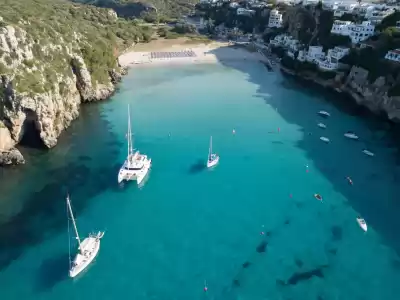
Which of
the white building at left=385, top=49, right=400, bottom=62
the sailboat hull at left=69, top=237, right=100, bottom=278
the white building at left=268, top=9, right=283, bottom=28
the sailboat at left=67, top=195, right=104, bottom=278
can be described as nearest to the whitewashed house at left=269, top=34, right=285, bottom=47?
the white building at left=268, top=9, right=283, bottom=28

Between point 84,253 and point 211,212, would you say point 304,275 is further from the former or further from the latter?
point 84,253

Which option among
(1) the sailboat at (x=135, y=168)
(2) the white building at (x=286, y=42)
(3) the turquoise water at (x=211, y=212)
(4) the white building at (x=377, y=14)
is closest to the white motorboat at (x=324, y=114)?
(3) the turquoise water at (x=211, y=212)

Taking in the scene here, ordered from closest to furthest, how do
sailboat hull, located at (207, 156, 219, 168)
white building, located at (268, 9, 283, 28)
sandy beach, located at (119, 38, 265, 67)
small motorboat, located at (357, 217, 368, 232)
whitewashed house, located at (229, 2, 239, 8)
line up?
small motorboat, located at (357, 217, 368, 232), sailboat hull, located at (207, 156, 219, 168), sandy beach, located at (119, 38, 265, 67), white building, located at (268, 9, 283, 28), whitewashed house, located at (229, 2, 239, 8)

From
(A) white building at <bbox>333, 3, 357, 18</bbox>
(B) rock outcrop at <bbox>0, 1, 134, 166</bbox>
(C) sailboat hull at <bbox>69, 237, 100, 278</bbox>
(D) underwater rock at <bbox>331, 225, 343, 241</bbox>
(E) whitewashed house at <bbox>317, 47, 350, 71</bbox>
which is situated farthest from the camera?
(A) white building at <bbox>333, 3, 357, 18</bbox>

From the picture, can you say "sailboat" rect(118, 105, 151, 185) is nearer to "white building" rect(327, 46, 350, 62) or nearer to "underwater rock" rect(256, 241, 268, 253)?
"underwater rock" rect(256, 241, 268, 253)

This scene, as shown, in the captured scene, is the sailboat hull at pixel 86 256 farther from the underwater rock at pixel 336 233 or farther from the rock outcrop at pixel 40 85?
the underwater rock at pixel 336 233

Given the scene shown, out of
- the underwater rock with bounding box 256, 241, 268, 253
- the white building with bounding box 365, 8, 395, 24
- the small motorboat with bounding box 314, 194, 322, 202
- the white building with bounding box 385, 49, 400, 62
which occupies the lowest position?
the underwater rock with bounding box 256, 241, 268, 253

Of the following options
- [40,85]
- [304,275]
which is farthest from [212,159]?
[40,85]

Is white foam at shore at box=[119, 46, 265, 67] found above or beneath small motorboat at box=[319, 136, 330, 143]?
above
